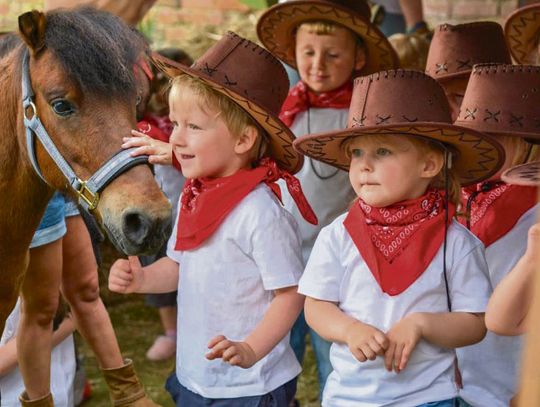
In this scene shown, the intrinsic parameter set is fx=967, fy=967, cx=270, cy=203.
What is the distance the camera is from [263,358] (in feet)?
8.91

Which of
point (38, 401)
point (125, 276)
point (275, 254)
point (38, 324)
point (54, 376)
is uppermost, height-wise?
point (275, 254)

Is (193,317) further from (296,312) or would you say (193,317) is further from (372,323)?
(372,323)

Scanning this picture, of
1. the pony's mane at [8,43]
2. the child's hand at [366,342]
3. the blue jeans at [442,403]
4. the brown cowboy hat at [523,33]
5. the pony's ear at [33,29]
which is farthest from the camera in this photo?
the brown cowboy hat at [523,33]

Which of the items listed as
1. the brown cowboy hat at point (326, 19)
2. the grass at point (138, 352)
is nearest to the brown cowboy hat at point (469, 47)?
the brown cowboy hat at point (326, 19)

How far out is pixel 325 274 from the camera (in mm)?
2455

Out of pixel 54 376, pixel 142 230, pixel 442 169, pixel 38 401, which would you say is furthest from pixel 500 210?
pixel 54 376

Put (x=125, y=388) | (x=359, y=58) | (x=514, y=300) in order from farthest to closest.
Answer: (x=359, y=58) → (x=125, y=388) → (x=514, y=300)

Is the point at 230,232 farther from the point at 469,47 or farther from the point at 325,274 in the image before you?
the point at 469,47

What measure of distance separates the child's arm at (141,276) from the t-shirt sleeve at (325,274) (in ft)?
1.79

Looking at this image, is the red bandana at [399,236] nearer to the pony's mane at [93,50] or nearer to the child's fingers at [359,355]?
the child's fingers at [359,355]

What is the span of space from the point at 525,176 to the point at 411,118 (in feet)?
1.44

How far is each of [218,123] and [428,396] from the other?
960 mm

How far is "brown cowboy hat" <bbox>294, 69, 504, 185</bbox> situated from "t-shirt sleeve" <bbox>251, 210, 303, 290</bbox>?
0.28 metres

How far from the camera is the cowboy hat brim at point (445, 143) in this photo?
7.77 feet
